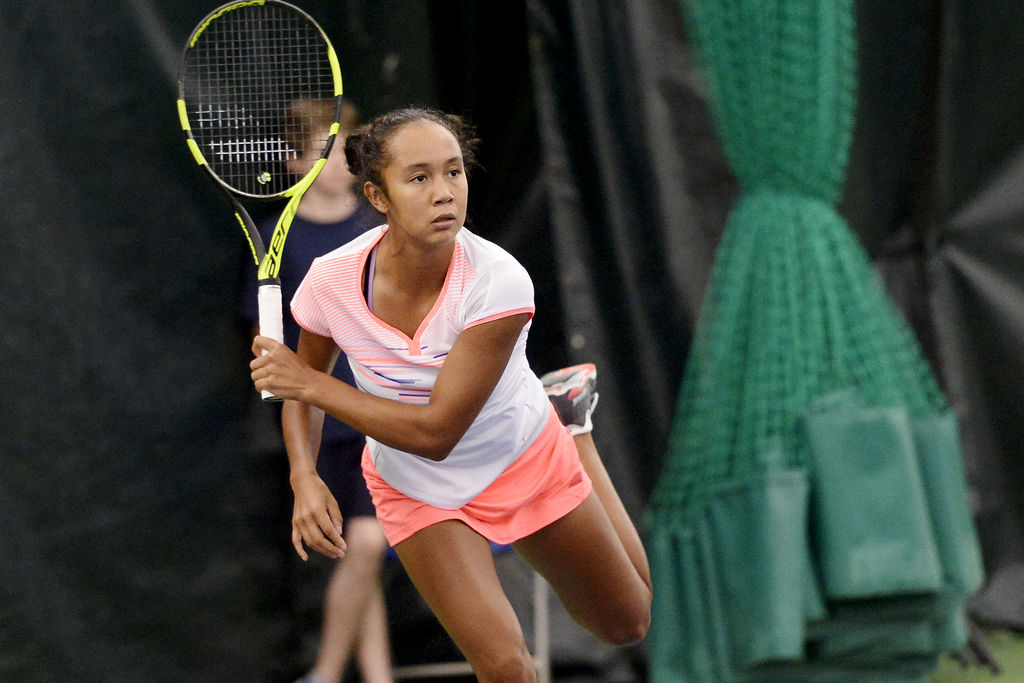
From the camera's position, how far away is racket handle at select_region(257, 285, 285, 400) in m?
1.45

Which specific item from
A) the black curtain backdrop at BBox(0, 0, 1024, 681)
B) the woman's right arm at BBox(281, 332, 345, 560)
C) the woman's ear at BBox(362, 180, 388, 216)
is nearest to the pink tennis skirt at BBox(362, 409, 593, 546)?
the woman's right arm at BBox(281, 332, 345, 560)

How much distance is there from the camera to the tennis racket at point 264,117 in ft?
5.22

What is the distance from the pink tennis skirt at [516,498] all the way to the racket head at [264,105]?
1.49 ft

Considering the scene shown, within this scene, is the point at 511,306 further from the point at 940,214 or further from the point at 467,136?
the point at 940,214

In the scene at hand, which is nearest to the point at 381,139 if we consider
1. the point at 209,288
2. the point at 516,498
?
the point at 516,498

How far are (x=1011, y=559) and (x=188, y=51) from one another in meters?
3.18

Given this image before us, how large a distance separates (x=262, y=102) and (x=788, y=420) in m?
1.82

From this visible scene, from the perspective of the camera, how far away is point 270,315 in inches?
58.2

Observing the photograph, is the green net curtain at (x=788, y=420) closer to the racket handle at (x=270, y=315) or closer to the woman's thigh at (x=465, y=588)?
the woman's thigh at (x=465, y=588)

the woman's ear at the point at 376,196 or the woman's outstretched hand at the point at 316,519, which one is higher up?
the woman's ear at the point at 376,196

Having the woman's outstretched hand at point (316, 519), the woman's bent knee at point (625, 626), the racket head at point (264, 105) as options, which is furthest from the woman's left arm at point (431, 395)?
the woman's bent knee at point (625, 626)

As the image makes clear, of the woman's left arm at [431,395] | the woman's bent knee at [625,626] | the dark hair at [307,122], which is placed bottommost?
the woman's bent knee at [625,626]

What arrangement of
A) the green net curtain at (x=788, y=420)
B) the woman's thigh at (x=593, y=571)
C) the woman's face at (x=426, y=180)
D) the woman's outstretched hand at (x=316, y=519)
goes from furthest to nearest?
the green net curtain at (x=788, y=420) → the woman's thigh at (x=593, y=571) → the woman's outstretched hand at (x=316, y=519) → the woman's face at (x=426, y=180)

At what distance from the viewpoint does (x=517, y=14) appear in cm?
295
